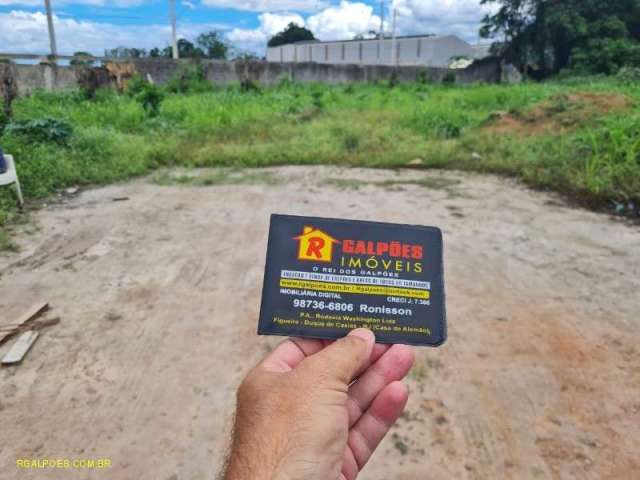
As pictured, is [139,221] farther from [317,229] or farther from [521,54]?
[521,54]

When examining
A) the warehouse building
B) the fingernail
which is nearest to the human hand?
the fingernail

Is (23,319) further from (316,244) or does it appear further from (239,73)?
(239,73)

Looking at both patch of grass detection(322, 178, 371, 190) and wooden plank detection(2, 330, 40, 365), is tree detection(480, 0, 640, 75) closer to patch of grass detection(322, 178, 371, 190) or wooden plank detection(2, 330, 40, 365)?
patch of grass detection(322, 178, 371, 190)

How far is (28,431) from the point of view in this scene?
1.84m

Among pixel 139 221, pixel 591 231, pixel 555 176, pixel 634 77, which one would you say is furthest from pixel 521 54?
pixel 139 221

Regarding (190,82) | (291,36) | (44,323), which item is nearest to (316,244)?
(44,323)

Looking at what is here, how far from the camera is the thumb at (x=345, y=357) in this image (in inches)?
37.7

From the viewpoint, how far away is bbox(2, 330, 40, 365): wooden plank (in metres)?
2.21

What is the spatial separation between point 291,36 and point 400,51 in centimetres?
1224

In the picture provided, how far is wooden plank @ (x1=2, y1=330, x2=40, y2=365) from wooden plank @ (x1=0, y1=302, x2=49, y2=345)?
76mm

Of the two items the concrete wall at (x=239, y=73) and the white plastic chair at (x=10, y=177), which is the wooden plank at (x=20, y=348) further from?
the concrete wall at (x=239, y=73)

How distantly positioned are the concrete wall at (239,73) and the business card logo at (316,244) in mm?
7931

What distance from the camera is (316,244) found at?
1130 mm

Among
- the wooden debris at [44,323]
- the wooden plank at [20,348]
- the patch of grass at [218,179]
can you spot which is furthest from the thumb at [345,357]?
the patch of grass at [218,179]
